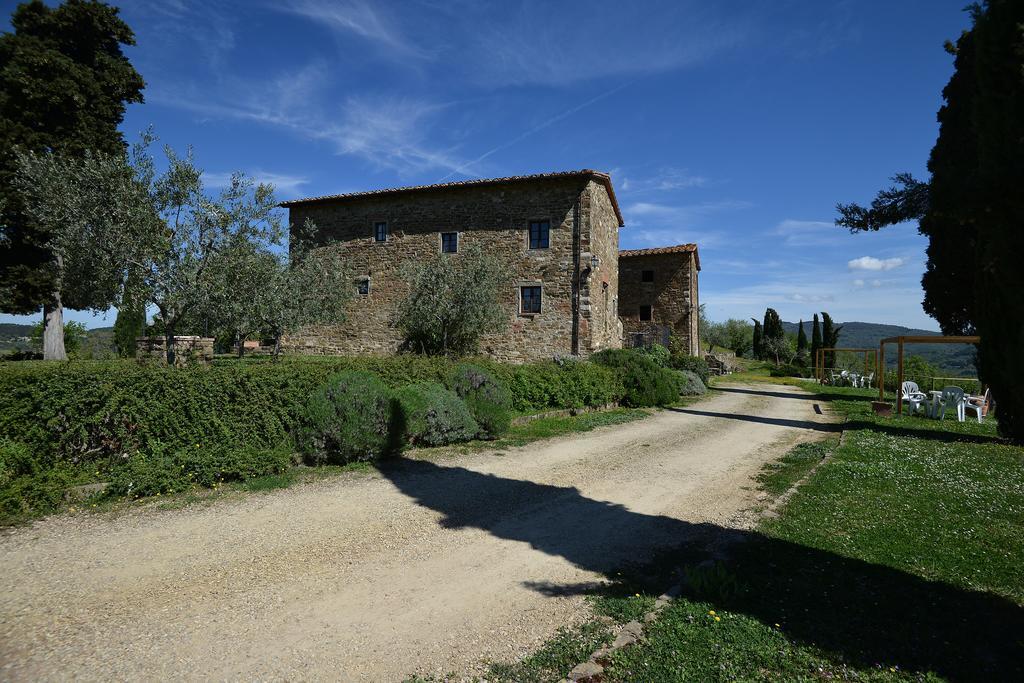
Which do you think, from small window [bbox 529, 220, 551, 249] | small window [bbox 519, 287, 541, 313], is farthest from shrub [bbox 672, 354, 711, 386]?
small window [bbox 529, 220, 551, 249]

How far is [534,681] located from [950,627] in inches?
110

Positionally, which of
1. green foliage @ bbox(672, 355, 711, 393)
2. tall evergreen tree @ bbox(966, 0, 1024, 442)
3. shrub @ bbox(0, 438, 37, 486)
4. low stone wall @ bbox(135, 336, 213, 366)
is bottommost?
shrub @ bbox(0, 438, 37, 486)

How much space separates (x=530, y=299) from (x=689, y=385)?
7.55 meters

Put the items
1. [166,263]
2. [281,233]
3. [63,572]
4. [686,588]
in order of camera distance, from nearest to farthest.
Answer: [686,588], [63,572], [166,263], [281,233]

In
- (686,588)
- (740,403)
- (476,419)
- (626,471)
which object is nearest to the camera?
(686,588)

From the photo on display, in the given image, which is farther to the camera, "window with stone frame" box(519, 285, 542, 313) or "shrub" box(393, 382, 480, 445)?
"window with stone frame" box(519, 285, 542, 313)

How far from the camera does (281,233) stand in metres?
14.5

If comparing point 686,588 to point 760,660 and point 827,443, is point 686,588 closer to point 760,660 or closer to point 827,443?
point 760,660

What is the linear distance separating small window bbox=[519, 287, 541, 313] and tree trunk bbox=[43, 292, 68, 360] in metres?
18.8

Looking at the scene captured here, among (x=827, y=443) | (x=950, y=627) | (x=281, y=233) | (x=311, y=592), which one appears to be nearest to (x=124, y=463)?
(x=311, y=592)

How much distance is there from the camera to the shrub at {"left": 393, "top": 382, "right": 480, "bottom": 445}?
8.09 meters

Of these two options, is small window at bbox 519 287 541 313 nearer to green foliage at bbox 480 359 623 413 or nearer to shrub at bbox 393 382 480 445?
green foliage at bbox 480 359 623 413

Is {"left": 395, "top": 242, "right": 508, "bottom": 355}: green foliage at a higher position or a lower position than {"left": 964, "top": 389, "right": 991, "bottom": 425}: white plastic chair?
higher

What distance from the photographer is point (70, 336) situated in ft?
86.1
